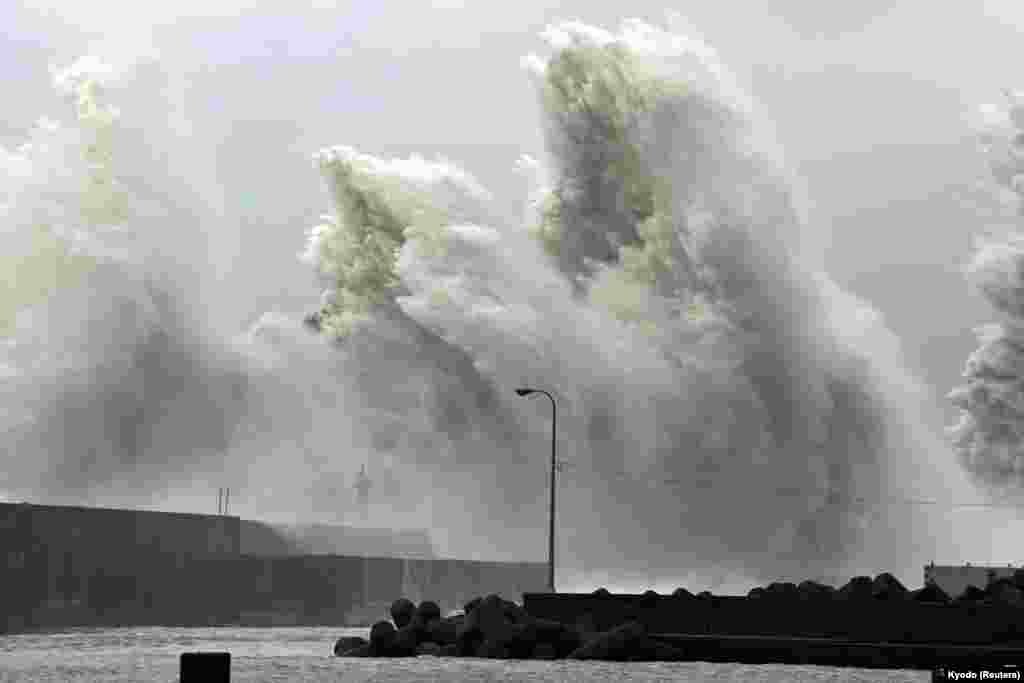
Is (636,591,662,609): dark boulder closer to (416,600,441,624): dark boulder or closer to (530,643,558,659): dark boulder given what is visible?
(530,643,558,659): dark boulder

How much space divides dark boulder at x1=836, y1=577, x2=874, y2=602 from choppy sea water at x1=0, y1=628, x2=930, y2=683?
3.61 metres

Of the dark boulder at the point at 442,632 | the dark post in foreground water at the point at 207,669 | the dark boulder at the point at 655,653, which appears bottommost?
the dark post in foreground water at the point at 207,669

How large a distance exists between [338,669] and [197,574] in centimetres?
2914

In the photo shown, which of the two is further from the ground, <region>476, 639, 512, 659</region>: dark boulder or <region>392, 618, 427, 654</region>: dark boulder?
<region>392, 618, 427, 654</region>: dark boulder

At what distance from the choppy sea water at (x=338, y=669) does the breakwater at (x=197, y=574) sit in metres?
10.1

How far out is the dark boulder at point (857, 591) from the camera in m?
36.2

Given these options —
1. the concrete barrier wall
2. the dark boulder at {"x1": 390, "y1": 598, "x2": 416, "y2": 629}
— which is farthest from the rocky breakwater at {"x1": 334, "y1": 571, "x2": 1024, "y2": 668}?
the concrete barrier wall

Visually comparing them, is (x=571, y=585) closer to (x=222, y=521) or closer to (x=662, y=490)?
(x=662, y=490)

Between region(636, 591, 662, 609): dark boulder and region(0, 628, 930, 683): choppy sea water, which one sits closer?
region(0, 628, 930, 683): choppy sea water

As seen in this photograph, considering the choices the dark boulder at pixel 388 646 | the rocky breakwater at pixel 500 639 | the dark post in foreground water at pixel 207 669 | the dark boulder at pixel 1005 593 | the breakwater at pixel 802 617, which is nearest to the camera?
the dark post in foreground water at pixel 207 669

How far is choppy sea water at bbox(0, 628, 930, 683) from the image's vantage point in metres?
29.0

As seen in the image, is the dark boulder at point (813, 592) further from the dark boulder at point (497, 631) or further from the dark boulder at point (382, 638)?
the dark boulder at point (382, 638)

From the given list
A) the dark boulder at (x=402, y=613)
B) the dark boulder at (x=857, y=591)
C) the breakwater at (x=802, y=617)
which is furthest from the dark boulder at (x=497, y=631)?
the dark boulder at (x=857, y=591)

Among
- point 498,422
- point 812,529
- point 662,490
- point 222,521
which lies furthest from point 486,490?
point 222,521
